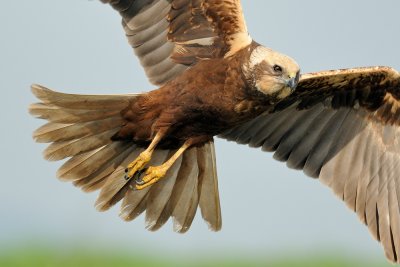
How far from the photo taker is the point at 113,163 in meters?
8.22

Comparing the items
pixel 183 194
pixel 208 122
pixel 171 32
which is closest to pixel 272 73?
pixel 208 122

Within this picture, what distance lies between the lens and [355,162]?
8.92 metres

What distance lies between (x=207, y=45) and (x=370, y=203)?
224 centimetres

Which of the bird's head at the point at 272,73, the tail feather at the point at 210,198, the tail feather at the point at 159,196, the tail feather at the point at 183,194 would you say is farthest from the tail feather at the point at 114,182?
the bird's head at the point at 272,73

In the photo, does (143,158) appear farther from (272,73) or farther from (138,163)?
(272,73)

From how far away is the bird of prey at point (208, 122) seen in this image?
24.8ft

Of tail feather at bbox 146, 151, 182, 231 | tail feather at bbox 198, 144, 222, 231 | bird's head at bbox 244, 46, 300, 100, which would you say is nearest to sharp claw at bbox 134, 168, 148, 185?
tail feather at bbox 146, 151, 182, 231

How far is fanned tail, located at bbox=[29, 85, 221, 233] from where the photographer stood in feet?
25.7

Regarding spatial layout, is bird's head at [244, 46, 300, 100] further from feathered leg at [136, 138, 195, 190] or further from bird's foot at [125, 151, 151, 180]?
bird's foot at [125, 151, 151, 180]

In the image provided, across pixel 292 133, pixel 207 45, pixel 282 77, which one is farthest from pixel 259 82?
pixel 292 133

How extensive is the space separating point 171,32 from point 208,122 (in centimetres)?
103

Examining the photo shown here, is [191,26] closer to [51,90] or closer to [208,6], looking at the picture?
[208,6]

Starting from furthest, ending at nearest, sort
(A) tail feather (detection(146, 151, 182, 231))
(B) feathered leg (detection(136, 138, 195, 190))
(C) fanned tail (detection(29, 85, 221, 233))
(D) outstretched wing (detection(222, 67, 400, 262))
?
(D) outstretched wing (detection(222, 67, 400, 262)), (A) tail feather (detection(146, 151, 182, 231)), (B) feathered leg (detection(136, 138, 195, 190)), (C) fanned tail (detection(29, 85, 221, 233))

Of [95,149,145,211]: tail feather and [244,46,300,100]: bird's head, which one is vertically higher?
[244,46,300,100]: bird's head
